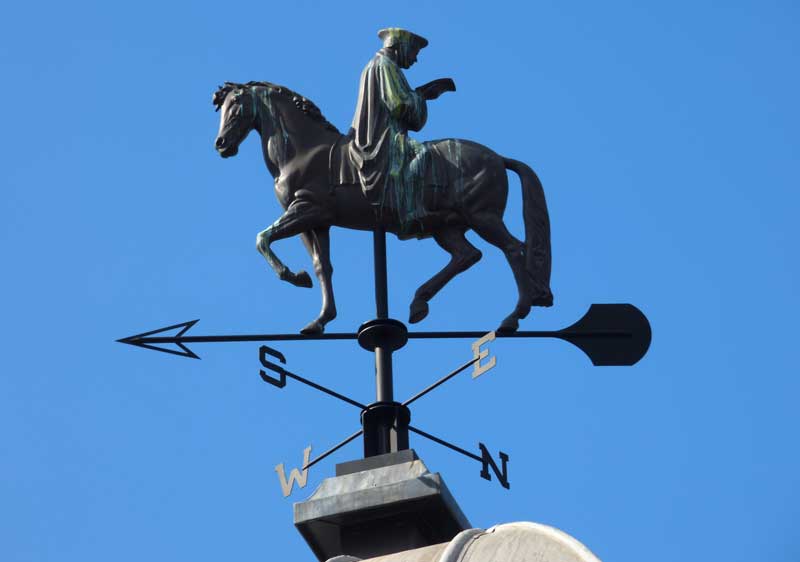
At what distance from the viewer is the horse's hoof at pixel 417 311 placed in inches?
470

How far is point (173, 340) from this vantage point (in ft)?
40.0

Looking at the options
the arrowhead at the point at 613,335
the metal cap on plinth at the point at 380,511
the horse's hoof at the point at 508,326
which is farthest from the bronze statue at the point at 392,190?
the metal cap on plinth at the point at 380,511

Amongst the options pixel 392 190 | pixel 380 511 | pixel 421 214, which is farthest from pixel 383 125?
pixel 380 511

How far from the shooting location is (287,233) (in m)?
12.1

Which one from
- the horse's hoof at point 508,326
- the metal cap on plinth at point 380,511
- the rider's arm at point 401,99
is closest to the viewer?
the metal cap on plinth at point 380,511

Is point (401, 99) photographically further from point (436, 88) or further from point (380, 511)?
point (380, 511)

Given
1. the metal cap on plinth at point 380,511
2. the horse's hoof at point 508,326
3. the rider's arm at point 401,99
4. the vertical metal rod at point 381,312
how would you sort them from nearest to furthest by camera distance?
the metal cap on plinth at point 380,511 < the vertical metal rod at point 381,312 < the horse's hoof at point 508,326 < the rider's arm at point 401,99

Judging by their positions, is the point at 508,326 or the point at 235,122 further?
the point at 235,122

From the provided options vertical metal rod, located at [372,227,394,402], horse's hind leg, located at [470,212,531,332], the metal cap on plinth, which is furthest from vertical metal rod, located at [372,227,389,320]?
the metal cap on plinth

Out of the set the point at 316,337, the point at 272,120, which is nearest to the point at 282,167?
the point at 272,120

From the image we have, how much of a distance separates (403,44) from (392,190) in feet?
4.05

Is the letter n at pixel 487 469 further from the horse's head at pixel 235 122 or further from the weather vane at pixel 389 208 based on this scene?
the horse's head at pixel 235 122

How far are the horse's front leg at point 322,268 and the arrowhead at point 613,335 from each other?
5.05 feet

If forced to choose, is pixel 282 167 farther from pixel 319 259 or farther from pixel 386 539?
pixel 386 539
